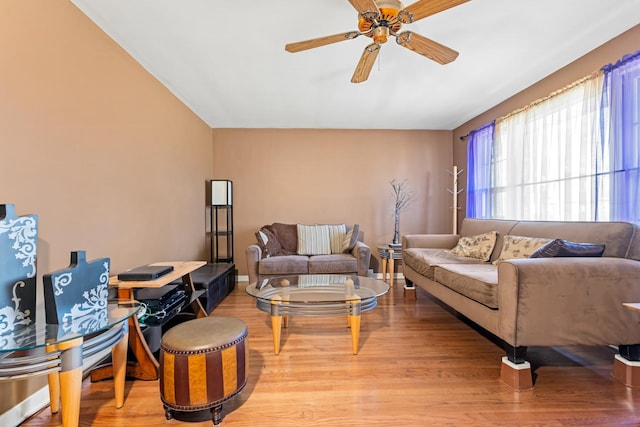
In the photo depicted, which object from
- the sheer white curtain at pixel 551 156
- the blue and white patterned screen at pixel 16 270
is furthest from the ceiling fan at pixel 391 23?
the blue and white patterned screen at pixel 16 270

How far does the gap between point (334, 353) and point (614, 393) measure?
166 centimetres

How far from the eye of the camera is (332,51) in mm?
2490

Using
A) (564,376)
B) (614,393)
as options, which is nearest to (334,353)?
(564,376)

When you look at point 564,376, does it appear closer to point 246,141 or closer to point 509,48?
point 509,48

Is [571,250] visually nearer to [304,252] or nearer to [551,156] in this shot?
[551,156]

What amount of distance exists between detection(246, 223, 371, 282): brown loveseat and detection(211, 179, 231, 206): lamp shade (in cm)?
68

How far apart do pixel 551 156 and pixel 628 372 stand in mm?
1924

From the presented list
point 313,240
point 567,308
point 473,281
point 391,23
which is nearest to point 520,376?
point 567,308

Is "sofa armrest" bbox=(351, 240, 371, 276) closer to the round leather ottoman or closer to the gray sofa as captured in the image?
the gray sofa

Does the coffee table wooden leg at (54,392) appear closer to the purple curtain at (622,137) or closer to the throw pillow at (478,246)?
the throw pillow at (478,246)

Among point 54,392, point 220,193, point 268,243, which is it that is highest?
point 220,193

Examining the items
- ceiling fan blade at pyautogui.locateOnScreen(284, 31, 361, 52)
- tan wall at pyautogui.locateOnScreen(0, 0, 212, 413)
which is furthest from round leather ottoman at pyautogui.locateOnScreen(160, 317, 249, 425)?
ceiling fan blade at pyautogui.locateOnScreen(284, 31, 361, 52)

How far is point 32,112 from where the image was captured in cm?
159

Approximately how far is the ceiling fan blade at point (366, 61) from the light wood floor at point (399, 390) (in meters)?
2.11
